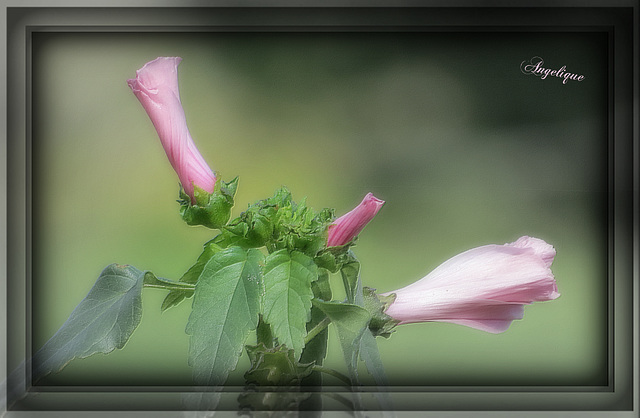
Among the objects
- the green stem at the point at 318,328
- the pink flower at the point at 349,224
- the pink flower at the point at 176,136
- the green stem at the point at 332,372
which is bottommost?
the green stem at the point at 332,372

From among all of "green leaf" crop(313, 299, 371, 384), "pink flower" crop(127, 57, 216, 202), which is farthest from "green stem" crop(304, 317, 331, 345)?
"pink flower" crop(127, 57, 216, 202)

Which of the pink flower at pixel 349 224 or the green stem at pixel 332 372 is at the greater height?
the pink flower at pixel 349 224

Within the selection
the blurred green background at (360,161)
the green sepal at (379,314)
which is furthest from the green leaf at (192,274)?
the green sepal at (379,314)

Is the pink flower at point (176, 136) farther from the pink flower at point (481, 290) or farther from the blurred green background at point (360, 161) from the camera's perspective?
the pink flower at point (481, 290)

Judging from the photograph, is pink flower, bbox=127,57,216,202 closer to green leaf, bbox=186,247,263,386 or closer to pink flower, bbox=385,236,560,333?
green leaf, bbox=186,247,263,386

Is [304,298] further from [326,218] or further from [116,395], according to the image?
[116,395]

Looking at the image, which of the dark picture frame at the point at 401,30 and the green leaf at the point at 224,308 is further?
the dark picture frame at the point at 401,30
